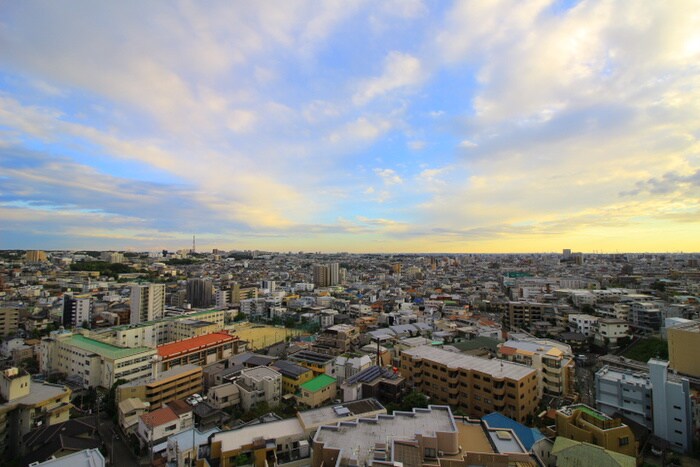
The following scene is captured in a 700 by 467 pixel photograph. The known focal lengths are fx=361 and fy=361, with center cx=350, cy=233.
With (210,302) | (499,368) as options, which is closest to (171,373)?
(499,368)

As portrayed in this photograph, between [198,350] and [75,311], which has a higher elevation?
[75,311]

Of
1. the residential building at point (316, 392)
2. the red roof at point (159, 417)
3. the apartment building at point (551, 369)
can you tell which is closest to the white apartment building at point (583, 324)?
the apartment building at point (551, 369)

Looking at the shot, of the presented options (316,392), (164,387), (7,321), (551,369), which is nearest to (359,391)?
(316,392)

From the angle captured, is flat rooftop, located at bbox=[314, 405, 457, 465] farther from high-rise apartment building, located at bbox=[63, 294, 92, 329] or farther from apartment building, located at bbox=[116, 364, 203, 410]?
high-rise apartment building, located at bbox=[63, 294, 92, 329]

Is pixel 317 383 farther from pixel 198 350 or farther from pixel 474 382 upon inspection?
pixel 198 350

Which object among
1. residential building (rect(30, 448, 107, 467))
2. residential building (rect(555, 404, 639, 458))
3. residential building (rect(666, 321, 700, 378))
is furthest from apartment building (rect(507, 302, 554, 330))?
residential building (rect(30, 448, 107, 467))

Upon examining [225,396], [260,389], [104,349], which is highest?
[104,349]
